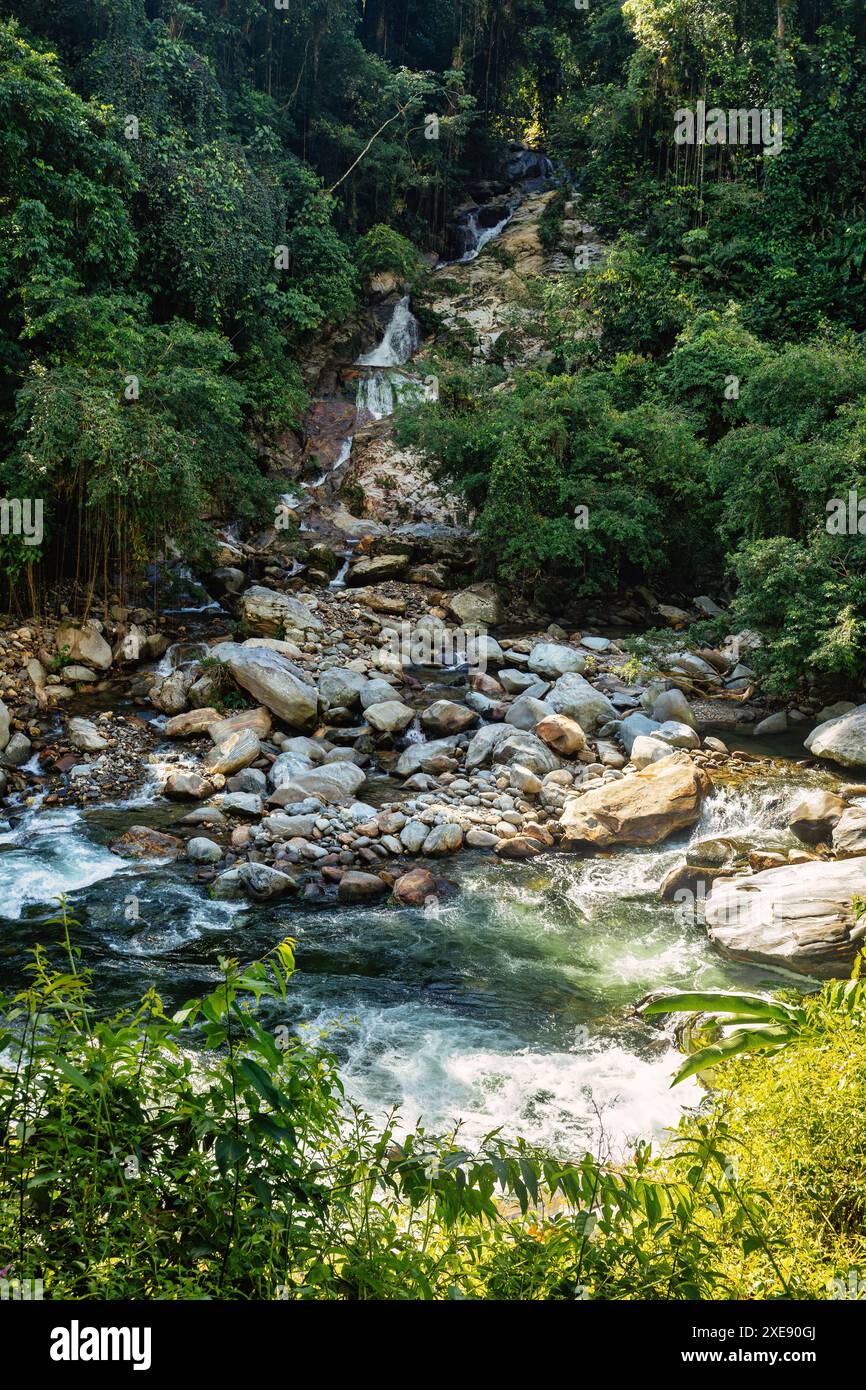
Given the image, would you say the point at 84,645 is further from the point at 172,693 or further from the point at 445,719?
the point at 445,719

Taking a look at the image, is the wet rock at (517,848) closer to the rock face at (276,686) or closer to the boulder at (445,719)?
the boulder at (445,719)

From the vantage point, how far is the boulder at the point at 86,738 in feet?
31.6

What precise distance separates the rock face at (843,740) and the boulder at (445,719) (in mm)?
4001

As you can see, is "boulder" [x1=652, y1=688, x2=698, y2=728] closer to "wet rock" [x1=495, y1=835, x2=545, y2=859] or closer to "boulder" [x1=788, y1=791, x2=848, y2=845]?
"boulder" [x1=788, y1=791, x2=848, y2=845]

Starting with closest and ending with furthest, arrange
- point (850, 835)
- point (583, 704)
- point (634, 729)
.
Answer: point (850, 835)
point (634, 729)
point (583, 704)

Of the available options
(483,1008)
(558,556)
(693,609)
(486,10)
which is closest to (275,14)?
(486,10)

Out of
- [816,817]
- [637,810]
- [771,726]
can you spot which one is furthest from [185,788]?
[771,726]

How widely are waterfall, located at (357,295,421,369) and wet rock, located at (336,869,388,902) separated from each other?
52.9ft

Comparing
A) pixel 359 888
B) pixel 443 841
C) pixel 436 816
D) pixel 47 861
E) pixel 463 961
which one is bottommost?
pixel 463 961

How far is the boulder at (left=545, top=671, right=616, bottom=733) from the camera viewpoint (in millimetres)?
10742

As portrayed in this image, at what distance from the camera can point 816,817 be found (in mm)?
8180

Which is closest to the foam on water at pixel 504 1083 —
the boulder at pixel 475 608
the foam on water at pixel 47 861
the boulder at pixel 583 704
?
the foam on water at pixel 47 861

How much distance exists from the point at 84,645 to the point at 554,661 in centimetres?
633

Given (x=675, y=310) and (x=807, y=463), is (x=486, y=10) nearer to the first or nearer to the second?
(x=675, y=310)
